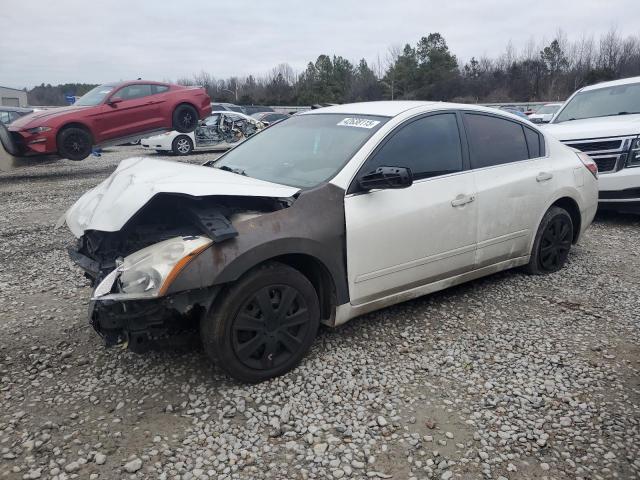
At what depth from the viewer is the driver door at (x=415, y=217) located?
3348mm

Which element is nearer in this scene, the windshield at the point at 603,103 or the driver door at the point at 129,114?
the windshield at the point at 603,103

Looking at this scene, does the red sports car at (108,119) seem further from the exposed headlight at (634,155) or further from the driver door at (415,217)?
the exposed headlight at (634,155)

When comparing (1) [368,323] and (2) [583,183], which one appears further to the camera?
(2) [583,183]

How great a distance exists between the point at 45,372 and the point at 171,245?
53.0 inches

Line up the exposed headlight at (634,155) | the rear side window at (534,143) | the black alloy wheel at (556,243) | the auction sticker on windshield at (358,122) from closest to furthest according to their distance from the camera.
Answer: the auction sticker on windshield at (358,122) < the rear side window at (534,143) < the black alloy wheel at (556,243) < the exposed headlight at (634,155)

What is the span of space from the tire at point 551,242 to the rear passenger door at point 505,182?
182 mm

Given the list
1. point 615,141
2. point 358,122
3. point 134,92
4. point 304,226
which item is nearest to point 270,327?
point 304,226

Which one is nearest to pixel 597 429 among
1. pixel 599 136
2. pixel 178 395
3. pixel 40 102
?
pixel 178 395

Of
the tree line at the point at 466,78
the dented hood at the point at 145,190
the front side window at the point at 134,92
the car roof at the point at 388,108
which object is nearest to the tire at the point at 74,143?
the front side window at the point at 134,92

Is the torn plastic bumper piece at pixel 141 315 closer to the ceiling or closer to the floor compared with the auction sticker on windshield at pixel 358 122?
closer to the floor

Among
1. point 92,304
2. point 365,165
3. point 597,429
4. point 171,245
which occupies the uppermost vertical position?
point 365,165

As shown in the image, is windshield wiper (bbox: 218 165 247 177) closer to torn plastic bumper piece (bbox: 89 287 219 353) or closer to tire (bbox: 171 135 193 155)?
torn plastic bumper piece (bbox: 89 287 219 353)

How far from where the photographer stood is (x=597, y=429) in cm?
267

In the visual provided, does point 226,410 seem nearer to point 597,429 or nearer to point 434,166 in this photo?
point 597,429
